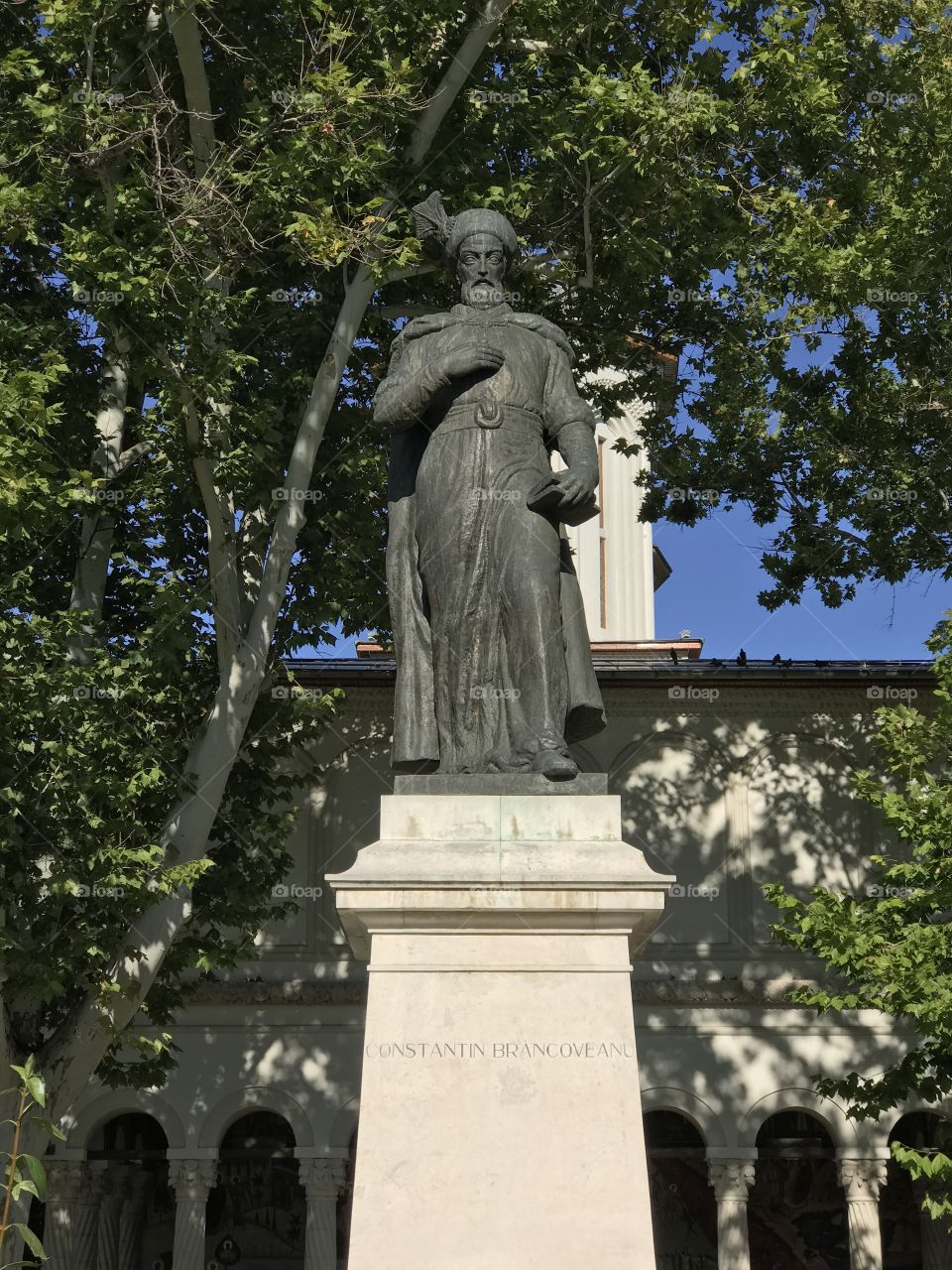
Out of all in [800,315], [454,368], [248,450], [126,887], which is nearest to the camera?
[454,368]

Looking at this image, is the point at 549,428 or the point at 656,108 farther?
the point at 656,108

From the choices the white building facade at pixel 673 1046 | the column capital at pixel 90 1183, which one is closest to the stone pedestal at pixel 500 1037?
the white building facade at pixel 673 1046

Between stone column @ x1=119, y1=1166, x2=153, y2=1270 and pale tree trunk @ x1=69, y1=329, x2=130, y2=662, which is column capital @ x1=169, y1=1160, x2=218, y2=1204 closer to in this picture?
stone column @ x1=119, y1=1166, x2=153, y2=1270

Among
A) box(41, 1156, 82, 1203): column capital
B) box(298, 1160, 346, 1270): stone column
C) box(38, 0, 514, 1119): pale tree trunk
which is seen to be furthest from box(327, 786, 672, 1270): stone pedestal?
box(41, 1156, 82, 1203): column capital

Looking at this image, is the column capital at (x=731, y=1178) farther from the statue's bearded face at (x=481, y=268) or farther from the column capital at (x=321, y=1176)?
the statue's bearded face at (x=481, y=268)

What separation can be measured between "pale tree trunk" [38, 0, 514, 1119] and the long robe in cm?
754

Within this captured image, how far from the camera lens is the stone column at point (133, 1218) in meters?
26.7

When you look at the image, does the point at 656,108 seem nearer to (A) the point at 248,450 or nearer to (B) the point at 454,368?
(A) the point at 248,450

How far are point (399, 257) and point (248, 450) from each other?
6.96 ft

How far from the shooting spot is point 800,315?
18.2m

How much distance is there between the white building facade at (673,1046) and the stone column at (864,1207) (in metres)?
0.03

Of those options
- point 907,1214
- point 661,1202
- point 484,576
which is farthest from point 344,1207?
point 484,576

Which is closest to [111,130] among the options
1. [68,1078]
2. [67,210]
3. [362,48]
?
[67,210]

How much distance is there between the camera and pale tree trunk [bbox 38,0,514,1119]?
15211 millimetres
